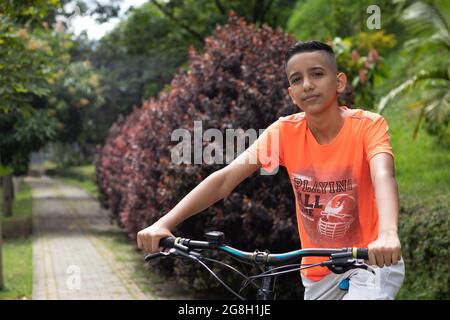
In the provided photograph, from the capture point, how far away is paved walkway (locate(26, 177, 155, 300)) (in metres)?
9.55

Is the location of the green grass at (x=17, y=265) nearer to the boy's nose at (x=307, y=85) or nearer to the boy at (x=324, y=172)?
the boy at (x=324, y=172)

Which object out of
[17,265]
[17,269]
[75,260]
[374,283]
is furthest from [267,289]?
[75,260]

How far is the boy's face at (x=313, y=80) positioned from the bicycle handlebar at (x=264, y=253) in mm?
684

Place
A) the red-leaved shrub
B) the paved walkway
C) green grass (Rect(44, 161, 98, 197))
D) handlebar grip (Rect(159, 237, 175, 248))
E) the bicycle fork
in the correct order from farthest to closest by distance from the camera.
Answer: green grass (Rect(44, 161, 98, 197)), the paved walkway, the red-leaved shrub, handlebar grip (Rect(159, 237, 175, 248)), the bicycle fork

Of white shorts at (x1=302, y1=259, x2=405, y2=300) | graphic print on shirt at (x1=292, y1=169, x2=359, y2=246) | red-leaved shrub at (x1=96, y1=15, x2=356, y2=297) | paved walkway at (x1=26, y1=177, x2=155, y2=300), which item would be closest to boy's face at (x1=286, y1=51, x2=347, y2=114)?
graphic print on shirt at (x1=292, y1=169, x2=359, y2=246)

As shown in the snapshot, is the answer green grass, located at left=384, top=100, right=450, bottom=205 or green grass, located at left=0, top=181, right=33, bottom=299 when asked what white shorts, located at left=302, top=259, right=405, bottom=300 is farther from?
green grass, located at left=0, top=181, right=33, bottom=299

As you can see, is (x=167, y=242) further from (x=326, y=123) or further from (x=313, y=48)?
(x=313, y=48)

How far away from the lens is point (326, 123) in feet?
9.62

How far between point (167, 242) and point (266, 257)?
1.37 ft

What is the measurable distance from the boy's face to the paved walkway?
257 inches
